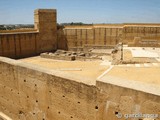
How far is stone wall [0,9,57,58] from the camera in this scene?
84.8 feet

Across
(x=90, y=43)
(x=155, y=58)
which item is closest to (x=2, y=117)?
(x=155, y=58)

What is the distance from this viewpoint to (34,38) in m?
29.2

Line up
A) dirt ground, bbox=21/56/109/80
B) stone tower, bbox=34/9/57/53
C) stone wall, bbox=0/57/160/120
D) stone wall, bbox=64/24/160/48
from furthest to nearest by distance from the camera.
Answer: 1. stone tower, bbox=34/9/57/53
2. stone wall, bbox=64/24/160/48
3. dirt ground, bbox=21/56/109/80
4. stone wall, bbox=0/57/160/120

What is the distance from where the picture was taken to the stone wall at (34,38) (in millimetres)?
25859

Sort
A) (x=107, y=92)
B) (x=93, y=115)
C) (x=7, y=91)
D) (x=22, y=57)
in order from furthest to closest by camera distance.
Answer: (x=22, y=57)
(x=7, y=91)
(x=93, y=115)
(x=107, y=92)

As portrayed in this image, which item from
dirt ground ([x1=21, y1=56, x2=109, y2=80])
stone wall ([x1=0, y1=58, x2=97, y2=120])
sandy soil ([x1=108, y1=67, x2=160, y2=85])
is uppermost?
stone wall ([x1=0, y1=58, x2=97, y2=120])

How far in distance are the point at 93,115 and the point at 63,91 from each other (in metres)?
1.16

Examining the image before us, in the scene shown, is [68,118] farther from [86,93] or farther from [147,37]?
[147,37]

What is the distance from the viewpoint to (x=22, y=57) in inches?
1089

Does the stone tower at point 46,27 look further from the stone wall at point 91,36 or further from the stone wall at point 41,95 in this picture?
the stone wall at point 41,95

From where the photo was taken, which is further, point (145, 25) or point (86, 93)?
point (145, 25)

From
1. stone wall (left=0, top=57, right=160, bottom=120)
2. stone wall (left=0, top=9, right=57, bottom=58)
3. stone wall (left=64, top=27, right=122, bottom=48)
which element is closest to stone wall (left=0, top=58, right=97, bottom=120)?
stone wall (left=0, top=57, right=160, bottom=120)

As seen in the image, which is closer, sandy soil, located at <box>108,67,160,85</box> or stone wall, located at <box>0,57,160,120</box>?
stone wall, located at <box>0,57,160,120</box>

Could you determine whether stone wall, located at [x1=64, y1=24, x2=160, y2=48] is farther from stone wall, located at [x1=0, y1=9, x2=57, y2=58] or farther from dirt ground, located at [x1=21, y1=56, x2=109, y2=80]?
dirt ground, located at [x1=21, y1=56, x2=109, y2=80]
